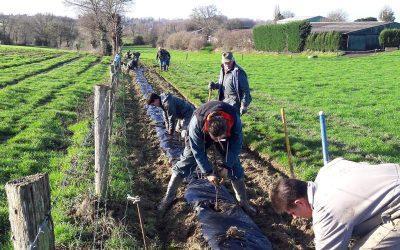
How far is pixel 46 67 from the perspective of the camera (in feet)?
87.0

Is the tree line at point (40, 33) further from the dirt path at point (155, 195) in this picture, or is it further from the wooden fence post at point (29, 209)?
the wooden fence post at point (29, 209)

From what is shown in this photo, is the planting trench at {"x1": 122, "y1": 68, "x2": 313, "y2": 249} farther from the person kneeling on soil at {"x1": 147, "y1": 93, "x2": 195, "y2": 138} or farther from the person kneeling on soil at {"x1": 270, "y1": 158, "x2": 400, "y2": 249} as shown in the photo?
the person kneeling on soil at {"x1": 270, "y1": 158, "x2": 400, "y2": 249}

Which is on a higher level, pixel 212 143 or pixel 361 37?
pixel 361 37

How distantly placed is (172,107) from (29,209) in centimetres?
501

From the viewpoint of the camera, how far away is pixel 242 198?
559 cm

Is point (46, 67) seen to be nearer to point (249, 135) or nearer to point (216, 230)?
point (249, 135)

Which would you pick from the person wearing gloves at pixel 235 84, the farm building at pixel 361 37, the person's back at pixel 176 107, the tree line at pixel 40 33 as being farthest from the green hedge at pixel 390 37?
the tree line at pixel 40 33

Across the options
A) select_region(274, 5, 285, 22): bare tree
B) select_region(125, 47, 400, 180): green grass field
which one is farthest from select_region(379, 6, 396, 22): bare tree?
select_region(125, 47, 400, 180): green grass field

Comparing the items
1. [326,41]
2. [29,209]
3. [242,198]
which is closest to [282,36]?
[326,41]

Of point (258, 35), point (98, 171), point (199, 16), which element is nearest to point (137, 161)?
point (98, 171)

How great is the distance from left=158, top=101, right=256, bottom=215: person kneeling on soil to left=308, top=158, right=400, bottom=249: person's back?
1699 mm

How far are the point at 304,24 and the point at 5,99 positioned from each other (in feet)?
104

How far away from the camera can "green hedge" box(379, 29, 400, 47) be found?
119 feet

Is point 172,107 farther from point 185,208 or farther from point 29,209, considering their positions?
point 29,209
